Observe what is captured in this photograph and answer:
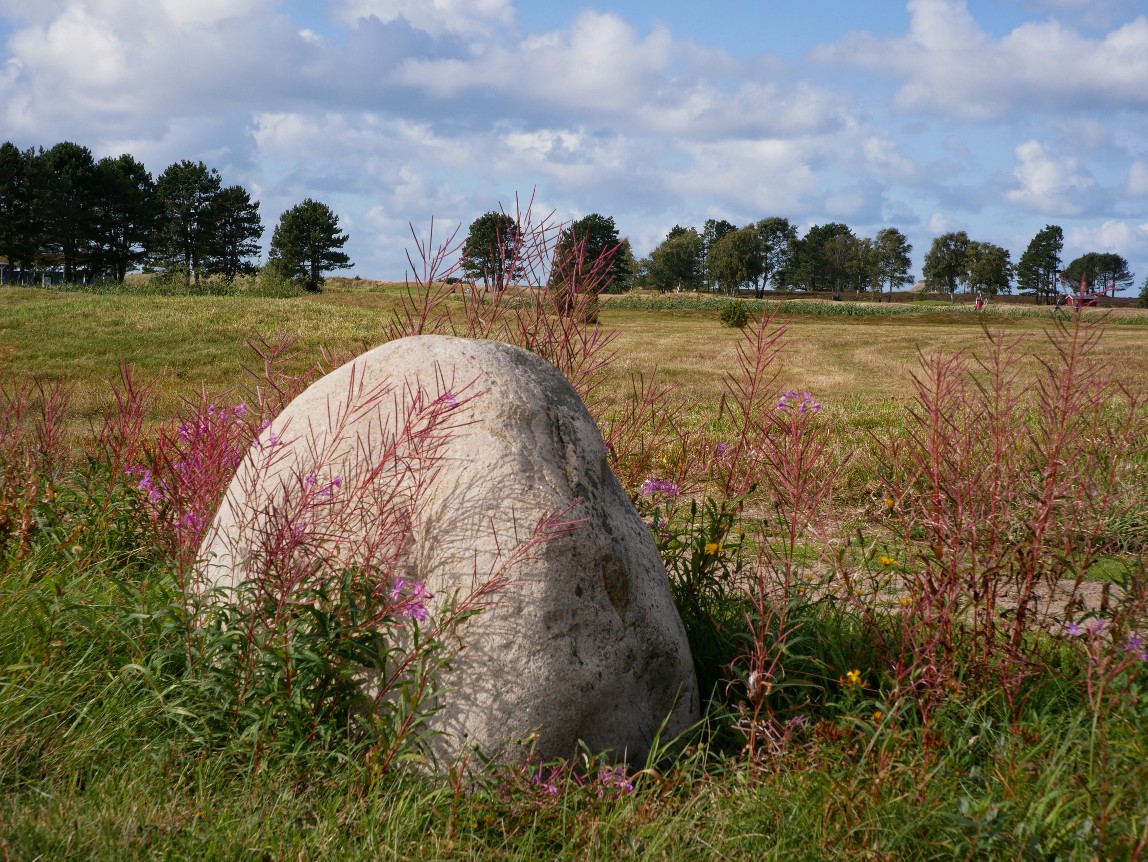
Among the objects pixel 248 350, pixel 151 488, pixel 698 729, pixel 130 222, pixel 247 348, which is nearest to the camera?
pixel 698 729

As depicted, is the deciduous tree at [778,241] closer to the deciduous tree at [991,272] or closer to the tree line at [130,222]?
the deciduous tree at [991,272]

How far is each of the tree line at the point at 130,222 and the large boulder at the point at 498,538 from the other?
5641cm

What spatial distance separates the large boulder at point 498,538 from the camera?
268 centimetres

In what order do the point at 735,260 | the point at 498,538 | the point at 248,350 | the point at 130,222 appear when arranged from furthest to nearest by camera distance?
the point at 735,260 → the point at 130,222 → the point at 248,350 → the point at 498,538

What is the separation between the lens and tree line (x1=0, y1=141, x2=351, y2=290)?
5969 centimetres

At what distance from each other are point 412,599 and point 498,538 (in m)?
0.33

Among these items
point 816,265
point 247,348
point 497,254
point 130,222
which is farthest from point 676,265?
point 497,254

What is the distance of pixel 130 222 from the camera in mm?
66625

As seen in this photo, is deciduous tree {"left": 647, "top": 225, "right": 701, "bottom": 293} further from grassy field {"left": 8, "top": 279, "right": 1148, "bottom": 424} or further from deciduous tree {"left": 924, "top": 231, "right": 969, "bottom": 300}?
grassy field {"left": 8, "top": 279, "right": 1148, "bottom": 424}

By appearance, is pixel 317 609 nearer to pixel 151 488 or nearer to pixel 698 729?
pixel 698 729

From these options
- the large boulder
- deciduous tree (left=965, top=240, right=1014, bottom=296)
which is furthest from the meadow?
deciduous tree (left=965, top=240, right=1014, bottom=296)

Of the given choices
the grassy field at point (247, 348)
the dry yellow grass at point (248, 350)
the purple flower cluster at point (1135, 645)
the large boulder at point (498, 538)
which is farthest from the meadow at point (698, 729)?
the grassy field at point (247, 348)

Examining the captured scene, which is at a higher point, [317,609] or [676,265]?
[676,265]

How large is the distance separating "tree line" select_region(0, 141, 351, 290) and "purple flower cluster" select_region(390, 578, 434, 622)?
187 feet
